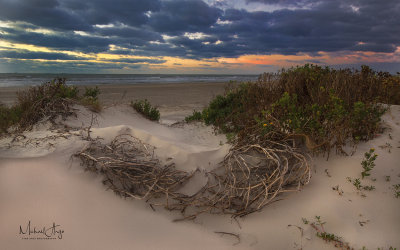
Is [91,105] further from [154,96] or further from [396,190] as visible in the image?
[154,96]

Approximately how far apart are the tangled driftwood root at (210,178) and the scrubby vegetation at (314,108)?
38 centimetres

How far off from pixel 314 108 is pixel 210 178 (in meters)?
1.82

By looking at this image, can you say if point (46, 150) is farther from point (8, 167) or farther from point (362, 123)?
point (362, 123)

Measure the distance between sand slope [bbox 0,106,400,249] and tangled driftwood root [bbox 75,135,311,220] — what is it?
0.38 ft

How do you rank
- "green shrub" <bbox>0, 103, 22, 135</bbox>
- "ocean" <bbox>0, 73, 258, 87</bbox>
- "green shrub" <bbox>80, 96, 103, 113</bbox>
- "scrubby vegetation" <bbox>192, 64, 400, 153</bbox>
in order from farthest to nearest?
"ocean" <bbox>0, 73, 258, 87</bbox>, "green shrub" <bbox>80, 96, 103, 113</bbox>, "green shrub" <bbox>0, 103, 22, 135</bbox>, "scrubby vegetation" <bbox>192, 64, 400, 153</bbox>

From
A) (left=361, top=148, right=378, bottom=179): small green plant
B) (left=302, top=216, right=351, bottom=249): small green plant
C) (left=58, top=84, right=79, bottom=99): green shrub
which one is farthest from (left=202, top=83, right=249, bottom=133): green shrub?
(left=58, top=84, right=79, bottom=99): green shrub

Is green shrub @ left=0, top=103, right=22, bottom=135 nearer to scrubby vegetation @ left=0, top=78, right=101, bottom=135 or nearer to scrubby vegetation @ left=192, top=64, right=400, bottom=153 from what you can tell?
scrubby vegetation @ left=0, top=78, right=101, bottom=135

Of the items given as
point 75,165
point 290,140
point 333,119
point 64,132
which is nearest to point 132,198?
point 75,165

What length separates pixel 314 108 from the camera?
11.7 feet

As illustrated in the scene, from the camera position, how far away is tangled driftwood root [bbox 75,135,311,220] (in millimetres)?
2836

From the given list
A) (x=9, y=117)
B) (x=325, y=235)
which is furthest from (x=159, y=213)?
(x=9, y=117)

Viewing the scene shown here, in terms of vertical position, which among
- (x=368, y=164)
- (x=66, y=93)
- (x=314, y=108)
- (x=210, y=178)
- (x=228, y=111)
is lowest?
(x=210, y=178)

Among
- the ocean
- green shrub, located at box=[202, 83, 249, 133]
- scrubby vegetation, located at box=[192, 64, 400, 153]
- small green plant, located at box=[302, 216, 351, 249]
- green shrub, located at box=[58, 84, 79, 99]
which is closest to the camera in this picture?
small green plant, located at box=[302, 216, 351, 249]

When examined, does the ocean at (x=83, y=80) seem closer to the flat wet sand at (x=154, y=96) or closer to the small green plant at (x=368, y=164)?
the flat wet sand at (x=154, y=96)
